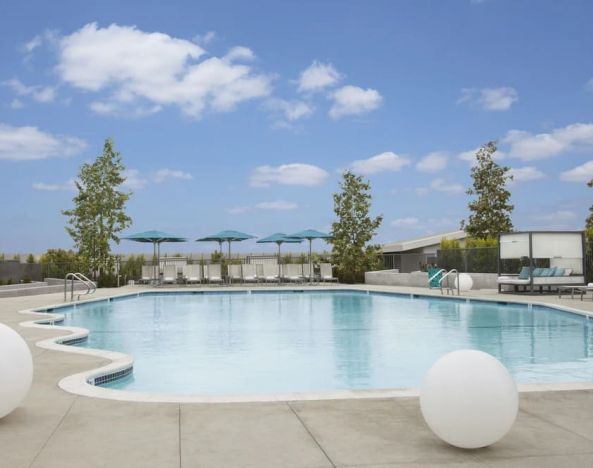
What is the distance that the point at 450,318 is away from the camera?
49.9 ft

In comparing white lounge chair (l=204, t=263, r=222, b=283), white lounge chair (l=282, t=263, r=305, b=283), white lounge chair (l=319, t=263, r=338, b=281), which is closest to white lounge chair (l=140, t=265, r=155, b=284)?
white lounge chair (l=204, t=263, r=222, b=283)

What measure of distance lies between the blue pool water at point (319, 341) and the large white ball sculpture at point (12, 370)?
281cm

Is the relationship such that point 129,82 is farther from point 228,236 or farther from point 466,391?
point 466,391

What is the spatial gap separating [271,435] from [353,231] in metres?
26.1

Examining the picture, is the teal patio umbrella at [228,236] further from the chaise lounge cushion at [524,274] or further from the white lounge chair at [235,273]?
the chaise lounge cushion at [524,274]

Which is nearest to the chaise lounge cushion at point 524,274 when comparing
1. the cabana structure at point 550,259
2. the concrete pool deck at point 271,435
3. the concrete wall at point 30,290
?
the cabana structure at point 550,259

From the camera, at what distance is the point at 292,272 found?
28.9 metres

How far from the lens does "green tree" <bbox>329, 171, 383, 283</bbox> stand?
29.9 m

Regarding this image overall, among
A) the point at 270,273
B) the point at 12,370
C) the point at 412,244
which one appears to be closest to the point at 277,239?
the point at 270,273

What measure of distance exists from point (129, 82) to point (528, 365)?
57.8ft

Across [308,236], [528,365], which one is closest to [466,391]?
[528,365]

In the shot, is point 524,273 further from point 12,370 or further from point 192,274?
point 12,370

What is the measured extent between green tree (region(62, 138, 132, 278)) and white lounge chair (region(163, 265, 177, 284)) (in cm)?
257

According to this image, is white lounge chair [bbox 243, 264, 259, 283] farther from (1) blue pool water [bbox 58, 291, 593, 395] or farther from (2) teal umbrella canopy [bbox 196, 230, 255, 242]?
(1) blue pool water [bbox 58, 291, 593, 395]
